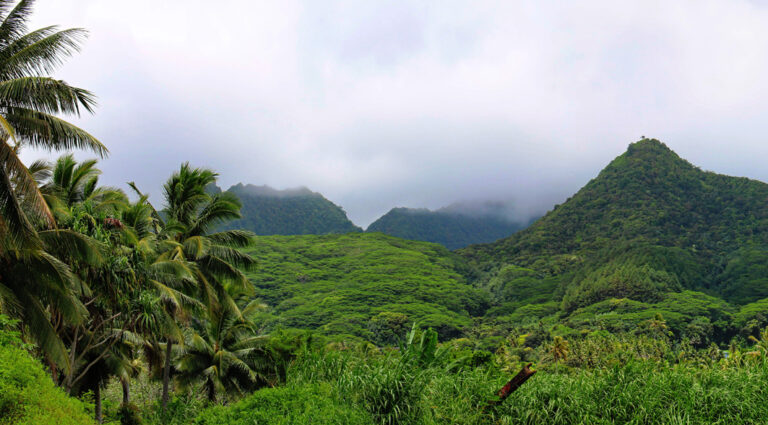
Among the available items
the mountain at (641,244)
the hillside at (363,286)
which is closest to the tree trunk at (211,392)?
the hillside at (363,286)

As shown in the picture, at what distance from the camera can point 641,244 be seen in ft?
373

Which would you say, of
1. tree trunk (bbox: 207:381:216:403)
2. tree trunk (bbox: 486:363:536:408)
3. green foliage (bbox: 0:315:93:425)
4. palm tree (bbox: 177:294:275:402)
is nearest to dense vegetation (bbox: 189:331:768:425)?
tree trunk (bbox: 486:363:536:408)

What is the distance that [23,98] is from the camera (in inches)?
440

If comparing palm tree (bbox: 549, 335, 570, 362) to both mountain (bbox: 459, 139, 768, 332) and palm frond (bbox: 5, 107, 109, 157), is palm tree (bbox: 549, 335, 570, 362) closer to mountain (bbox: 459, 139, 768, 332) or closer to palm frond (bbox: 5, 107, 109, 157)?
mountain (bbox: 459, 139, 768, 332)

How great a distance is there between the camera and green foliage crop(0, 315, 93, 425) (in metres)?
5.70

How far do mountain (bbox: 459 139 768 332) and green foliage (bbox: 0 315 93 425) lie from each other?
95.9 m

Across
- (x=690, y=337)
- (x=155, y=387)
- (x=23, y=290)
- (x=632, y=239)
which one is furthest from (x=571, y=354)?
(x=632, y=239)

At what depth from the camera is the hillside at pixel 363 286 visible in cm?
8606

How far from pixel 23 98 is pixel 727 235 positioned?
5577 inches

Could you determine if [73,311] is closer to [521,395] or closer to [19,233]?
[19,233]

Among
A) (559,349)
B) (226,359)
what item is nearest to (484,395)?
(226,359)

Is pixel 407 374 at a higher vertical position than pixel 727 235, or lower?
lower

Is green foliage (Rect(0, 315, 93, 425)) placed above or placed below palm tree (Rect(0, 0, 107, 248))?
below

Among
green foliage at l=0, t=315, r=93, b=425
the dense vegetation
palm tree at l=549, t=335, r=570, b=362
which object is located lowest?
palm tree at l=549, t=335, r=570, b=362
